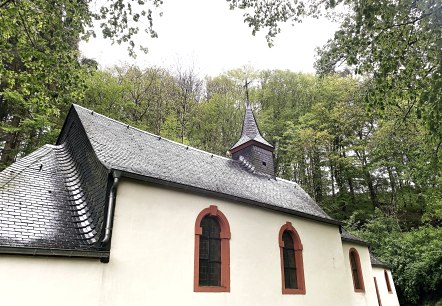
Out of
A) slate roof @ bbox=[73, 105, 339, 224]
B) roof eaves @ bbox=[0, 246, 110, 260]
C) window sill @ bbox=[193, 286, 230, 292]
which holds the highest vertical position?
slate roof @ bbox=[73, 105, 339, 224]

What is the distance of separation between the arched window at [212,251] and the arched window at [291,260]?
7.94 ft

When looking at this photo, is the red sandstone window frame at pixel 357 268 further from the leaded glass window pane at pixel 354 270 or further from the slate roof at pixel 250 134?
the slate roof at pixel 250 134

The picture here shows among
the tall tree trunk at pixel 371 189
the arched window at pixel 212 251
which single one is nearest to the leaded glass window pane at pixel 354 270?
the arched window at pixel 212 251

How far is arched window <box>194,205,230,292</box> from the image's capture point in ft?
26.0

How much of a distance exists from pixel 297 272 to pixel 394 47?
7478 millimetres

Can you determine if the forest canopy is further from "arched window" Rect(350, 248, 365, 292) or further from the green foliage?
"arched window" Rect(350, 248, 365, 292)

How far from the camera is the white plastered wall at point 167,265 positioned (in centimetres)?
540

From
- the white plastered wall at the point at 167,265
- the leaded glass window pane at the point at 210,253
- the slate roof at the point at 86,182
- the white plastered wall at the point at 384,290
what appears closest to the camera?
the white plastered wall at the point at 167,265

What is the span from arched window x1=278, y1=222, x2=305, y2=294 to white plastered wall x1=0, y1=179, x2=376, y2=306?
0.79ft

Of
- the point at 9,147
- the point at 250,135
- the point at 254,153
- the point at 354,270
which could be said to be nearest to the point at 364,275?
the point at 354,270

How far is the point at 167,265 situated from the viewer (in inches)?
281

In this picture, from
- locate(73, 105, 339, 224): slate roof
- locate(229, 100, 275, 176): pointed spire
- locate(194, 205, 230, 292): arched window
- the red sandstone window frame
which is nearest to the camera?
locate(194, 205, 230, 292): arched window

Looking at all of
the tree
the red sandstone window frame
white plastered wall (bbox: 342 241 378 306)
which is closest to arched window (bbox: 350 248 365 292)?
the red sandstone window frame

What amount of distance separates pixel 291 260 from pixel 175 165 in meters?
5.07
